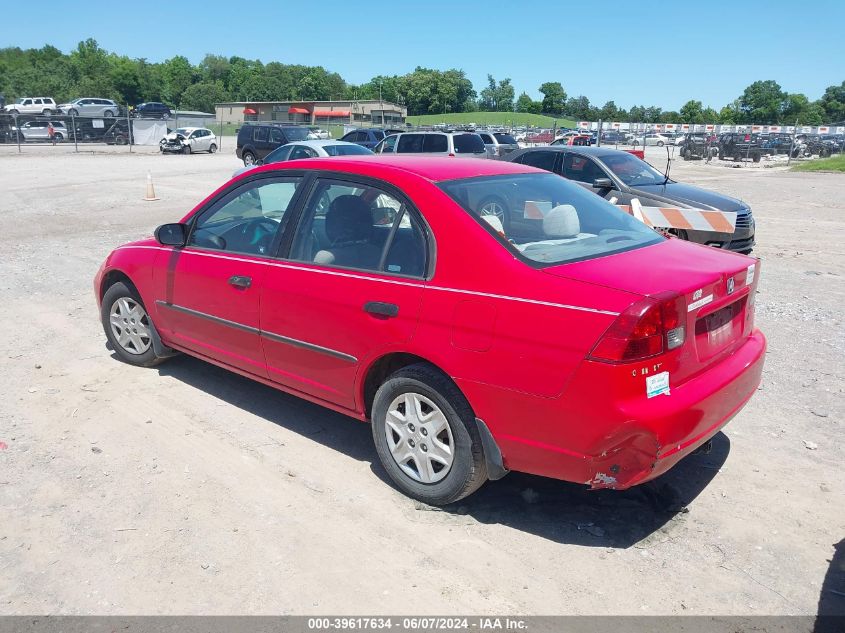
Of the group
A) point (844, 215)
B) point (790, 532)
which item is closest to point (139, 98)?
point (844, 215)

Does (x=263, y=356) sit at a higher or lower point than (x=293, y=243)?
lower

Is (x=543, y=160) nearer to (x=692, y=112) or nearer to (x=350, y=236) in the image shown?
(x=350, y=236)

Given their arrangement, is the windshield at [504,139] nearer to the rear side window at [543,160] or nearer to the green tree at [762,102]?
the rear side window at [543,160]

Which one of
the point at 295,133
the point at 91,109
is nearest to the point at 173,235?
the point at 295,133

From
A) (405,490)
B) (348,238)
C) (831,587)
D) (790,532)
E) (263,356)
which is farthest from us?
(263,356)

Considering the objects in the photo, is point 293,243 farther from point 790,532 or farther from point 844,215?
point 844,215

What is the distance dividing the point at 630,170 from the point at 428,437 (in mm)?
8629

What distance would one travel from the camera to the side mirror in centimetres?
488

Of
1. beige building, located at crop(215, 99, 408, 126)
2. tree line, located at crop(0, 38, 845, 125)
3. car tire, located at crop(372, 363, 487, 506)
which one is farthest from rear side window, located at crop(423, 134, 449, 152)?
tree line, located at crop(0, 38, 845, 125)

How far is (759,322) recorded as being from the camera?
6910mm

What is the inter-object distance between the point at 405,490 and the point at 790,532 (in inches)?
77.6

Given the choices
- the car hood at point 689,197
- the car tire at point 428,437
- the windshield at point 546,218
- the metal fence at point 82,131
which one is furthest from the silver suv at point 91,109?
the car tire at point 428,437

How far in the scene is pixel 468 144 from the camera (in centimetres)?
2034

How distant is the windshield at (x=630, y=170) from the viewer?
35.2 ft
